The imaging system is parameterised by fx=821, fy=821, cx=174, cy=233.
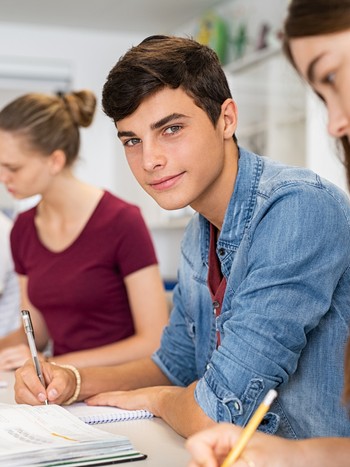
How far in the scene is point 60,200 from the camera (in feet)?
7.50

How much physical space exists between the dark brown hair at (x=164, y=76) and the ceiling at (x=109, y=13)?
3.79 meters

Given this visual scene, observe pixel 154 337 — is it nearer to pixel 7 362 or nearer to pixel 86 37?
pixel 7 362

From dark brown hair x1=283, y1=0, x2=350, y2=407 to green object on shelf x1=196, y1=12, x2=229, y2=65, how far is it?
4048mm

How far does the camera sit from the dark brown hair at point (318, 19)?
86cm

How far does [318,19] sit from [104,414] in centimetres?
77

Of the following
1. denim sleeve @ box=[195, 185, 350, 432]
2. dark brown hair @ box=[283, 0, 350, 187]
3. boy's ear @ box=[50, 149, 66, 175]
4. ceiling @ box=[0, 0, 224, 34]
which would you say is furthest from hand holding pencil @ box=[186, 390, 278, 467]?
ceiling @ box=[0, 0, 224, 34]

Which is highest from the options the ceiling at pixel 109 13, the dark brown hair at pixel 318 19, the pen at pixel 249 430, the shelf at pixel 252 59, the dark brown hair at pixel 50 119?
the ceiling at pixel 109 13

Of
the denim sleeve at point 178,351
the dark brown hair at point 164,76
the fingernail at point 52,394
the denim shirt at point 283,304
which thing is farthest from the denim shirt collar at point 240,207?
the fingernail at point 52,394

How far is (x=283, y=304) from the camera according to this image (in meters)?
1.21

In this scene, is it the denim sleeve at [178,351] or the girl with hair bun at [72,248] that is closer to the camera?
the denim sleeve at [178,351]

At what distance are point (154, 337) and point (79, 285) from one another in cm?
25

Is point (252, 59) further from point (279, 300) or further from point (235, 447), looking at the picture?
point (235, 447)

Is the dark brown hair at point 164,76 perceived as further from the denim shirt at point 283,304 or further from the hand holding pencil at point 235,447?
the hand holding pencil at point 235,447

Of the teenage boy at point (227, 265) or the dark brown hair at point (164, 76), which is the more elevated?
the dark brown hair at point (164, 76)
